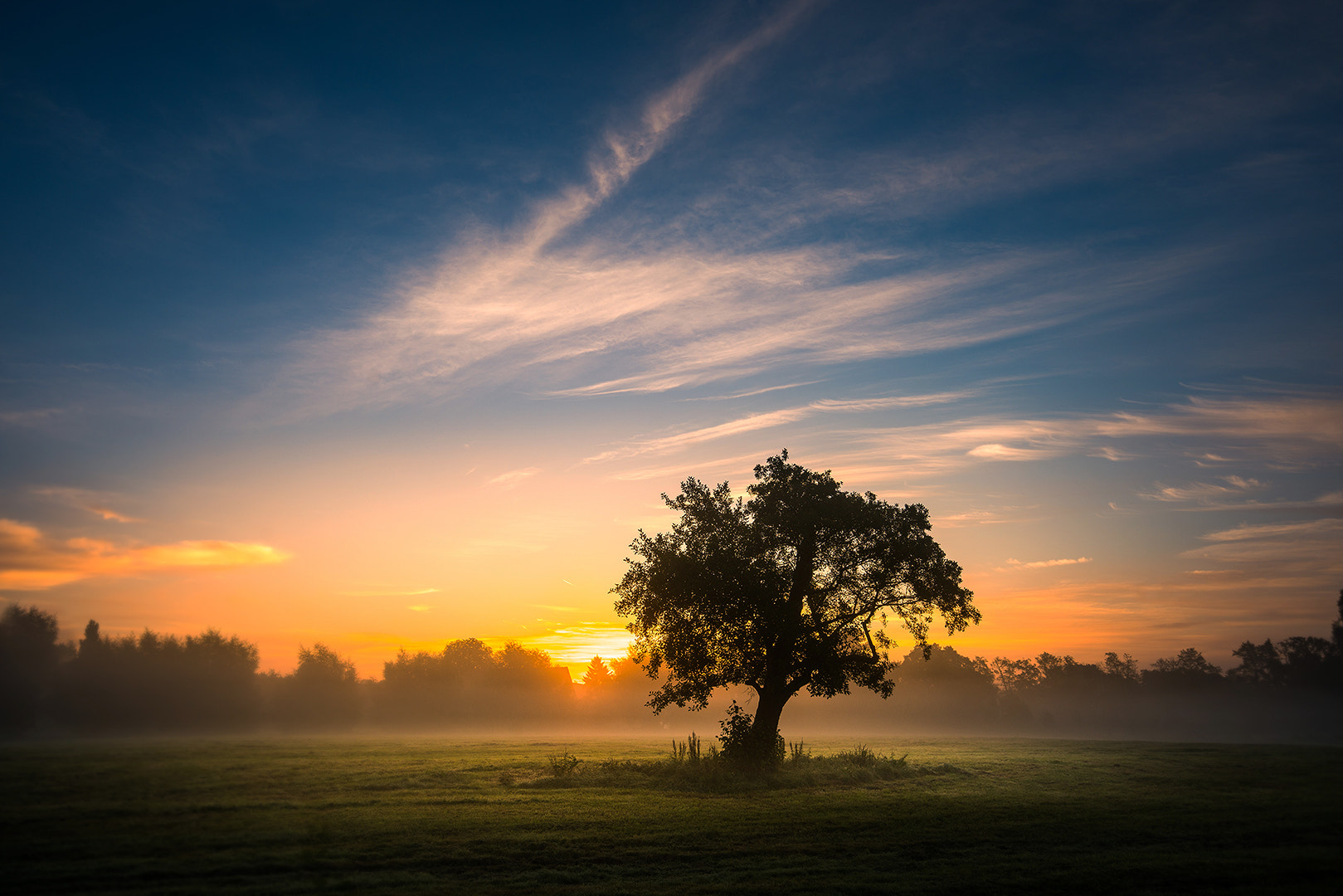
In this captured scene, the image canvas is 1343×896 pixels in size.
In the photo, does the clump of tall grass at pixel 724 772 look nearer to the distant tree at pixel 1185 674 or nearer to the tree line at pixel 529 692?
the tree line at pixel 529 692

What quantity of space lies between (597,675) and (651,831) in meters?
149

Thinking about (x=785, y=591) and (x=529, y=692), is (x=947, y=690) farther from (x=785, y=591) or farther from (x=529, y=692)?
(x=785, y=591)

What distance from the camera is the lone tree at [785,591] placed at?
37.2 meters

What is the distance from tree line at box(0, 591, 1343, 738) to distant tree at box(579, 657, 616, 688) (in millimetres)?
385

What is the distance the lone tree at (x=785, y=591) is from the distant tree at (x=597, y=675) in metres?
127

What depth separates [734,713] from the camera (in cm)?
3703

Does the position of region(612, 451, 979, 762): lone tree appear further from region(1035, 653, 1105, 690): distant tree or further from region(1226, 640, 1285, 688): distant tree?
region(1035, 653, 1105, 690): distant tree

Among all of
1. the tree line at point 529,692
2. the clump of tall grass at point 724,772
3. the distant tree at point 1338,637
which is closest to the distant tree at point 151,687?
the tree line at point 529,692

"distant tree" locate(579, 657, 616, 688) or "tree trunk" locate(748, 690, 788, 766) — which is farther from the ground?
"tree trunk" locate(748, 690, 788, 766)

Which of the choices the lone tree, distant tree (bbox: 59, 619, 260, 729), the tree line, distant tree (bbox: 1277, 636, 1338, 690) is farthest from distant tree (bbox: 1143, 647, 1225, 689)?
distant tree (bbox: 59, 619, 260, 729)

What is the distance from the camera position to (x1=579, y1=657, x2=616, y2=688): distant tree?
158 m

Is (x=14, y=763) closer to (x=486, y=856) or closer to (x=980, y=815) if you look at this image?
(x=486, y=856)

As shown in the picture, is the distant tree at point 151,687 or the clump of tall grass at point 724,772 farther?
the distant tree at point 151,687

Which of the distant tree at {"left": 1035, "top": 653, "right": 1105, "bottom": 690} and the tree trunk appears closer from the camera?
the tree trunk
